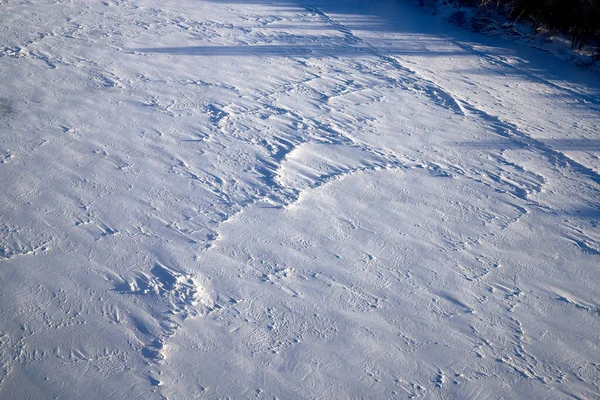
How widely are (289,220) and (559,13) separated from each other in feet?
12.2

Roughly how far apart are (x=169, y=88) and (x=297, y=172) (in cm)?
131

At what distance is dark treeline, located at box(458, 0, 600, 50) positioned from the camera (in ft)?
15.7

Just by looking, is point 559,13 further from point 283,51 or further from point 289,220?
point 289,220

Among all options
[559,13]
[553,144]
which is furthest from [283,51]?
[559,13]

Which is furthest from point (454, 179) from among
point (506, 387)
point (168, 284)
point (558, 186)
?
point (168, 284)

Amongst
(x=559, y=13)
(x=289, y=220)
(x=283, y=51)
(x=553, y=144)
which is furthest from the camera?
(x=559, y=13)

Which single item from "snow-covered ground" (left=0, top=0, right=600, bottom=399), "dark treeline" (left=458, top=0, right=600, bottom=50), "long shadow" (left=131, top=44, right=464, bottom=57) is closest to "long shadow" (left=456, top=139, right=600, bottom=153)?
"snow-covered ground" (left=0, top=0, right=600, bottom=399)

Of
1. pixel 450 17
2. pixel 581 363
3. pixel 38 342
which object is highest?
pixel 450 17

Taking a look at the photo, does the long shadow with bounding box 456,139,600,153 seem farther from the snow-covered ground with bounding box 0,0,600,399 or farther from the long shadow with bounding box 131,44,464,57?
the long shadow with bounding box 131,44,464,57

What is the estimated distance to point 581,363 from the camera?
2111mm

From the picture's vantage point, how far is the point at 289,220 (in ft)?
9.04

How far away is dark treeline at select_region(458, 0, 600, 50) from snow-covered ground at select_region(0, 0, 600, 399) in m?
0.54

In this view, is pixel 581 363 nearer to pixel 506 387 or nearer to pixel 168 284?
pixel 506 387

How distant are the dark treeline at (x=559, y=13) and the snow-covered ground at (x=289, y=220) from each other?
54 cm
